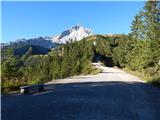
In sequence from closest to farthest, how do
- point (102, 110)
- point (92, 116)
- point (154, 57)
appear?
point (92, 116) < point (102, 110) < point (154, 57)

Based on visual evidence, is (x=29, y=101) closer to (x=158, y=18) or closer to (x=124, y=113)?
(x=124, y=113)

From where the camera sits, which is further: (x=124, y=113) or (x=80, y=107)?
(x=80, y=107)

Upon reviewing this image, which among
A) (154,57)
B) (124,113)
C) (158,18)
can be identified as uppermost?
(158,18)

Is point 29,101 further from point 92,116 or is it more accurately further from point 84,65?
point 84,65

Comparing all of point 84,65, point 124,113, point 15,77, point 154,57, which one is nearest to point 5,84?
point 15,77

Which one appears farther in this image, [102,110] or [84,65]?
[84,65]

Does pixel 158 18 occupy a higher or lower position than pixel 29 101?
higher

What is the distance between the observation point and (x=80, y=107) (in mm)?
17344

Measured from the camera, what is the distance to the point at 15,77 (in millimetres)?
29125

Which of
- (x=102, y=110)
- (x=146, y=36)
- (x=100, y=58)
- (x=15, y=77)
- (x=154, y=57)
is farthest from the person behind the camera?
(x=100, y=58)

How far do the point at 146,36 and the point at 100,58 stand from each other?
393 feet

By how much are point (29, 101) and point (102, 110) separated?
4799mm

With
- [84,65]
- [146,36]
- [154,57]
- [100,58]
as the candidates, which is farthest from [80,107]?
[100,58]

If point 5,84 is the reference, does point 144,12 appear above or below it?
above
